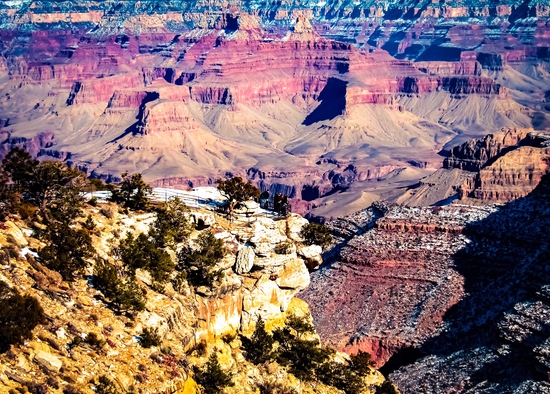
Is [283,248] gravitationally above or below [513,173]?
above

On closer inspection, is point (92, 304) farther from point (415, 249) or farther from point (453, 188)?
point (453, 188)

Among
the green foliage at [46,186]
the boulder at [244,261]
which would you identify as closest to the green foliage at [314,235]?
the boulder at [244,261]

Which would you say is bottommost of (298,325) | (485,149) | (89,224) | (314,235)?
(485,149)

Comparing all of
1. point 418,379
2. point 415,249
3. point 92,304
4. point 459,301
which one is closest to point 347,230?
point 415,249

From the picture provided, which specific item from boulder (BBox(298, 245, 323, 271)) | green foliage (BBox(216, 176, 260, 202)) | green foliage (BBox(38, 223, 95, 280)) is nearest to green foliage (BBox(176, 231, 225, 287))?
green foliage (BBox(38, 223, 95, 280))

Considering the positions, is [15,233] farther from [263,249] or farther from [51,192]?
[263,249]

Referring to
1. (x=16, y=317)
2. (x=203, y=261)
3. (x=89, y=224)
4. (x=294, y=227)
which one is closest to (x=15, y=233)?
(x=89, y=224)
